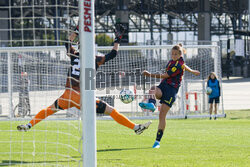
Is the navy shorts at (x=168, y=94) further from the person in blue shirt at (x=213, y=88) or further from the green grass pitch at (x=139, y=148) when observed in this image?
the person in blue shirt at (x=213, y=88)

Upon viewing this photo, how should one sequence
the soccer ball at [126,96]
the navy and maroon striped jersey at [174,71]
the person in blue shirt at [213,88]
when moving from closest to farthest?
the navy and maroon striped jersey at [174,71]
the soccer ball at [126,96]
the person in blue shirt at [213,88]

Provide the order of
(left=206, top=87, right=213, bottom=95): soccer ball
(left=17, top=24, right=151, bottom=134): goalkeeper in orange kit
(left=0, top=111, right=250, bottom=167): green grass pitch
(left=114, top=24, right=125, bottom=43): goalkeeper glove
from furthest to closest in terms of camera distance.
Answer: (left=206, top=87, right=213, bottom=95): soccer ball → (left=17, top=24, right=151, bottom=134): goalkeeper in orange kit → (left=114, top=24, right=125, bottom=43): goalkeeper glove → (left=0, top=111, right=250, bottom=167): green grass pitch

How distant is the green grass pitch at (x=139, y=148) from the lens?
25.4ft

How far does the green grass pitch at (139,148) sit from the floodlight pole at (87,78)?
0.82 m

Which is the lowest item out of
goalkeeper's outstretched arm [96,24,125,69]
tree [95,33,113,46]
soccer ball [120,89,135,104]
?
soccer ball [120,89,135,104]

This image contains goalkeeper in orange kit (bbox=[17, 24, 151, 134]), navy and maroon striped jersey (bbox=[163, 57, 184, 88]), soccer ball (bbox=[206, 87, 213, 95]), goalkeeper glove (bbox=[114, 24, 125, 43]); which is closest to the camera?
goalkeeper glove (bbox=[114, 24, 125, 43])

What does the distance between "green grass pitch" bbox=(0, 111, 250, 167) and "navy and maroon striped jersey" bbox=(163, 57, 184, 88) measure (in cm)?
121

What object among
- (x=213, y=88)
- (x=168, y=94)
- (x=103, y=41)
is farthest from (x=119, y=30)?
(x=103, y=41)

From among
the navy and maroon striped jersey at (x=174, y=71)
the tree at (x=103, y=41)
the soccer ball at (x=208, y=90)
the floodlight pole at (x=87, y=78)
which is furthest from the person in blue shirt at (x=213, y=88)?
the tree at (x=103, y=41)

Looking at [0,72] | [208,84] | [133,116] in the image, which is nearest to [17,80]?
[0,72]

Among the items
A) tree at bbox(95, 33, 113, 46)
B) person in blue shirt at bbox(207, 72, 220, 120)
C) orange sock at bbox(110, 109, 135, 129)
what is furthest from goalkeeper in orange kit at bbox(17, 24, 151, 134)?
tree at bbox(95, 33, 113, 46)

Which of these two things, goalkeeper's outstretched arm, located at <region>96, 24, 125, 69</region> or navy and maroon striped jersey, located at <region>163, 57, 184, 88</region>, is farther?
navy and maroon striped jersey, located at <region>163, 57, 184, 88</region>

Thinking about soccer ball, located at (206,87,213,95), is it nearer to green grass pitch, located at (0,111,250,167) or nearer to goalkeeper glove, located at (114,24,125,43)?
green grass pitch, located at (0,111,250,167)

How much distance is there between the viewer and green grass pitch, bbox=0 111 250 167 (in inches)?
305
